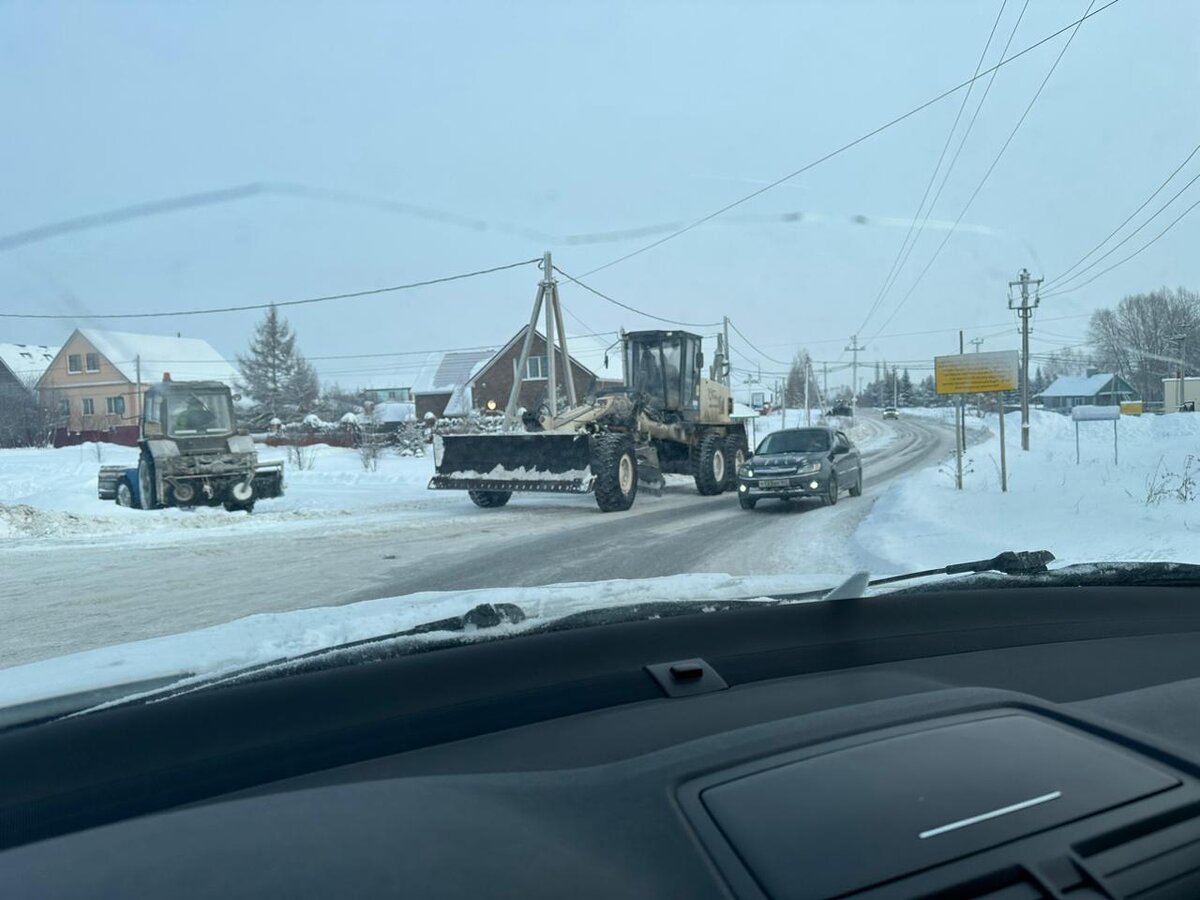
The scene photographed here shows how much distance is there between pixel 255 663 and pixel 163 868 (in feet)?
4.08

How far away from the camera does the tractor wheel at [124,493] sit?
1683cm

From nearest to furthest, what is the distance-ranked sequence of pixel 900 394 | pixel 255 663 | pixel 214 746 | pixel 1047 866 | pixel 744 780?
pixel 1047 866 → pixel 744 780 → pixel 214 746 → pixel 255 663 → pixel 900 394

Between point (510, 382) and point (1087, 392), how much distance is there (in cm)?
1144

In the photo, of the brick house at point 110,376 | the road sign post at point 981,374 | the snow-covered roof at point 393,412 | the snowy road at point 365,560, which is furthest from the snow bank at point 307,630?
the snow-covered roof at point 393,412

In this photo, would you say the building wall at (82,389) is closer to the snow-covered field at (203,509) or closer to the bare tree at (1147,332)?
the snow-covered field at (203,509)

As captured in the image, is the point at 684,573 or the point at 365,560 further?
the point at 365,560

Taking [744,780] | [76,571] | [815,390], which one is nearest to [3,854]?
[744,780]

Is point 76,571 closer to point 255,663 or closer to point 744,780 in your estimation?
point 255,663

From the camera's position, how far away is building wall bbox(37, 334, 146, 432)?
Result: 793 centimetres

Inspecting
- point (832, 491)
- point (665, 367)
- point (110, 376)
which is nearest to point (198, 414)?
point (110, 376)

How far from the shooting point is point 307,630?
10.6 ft

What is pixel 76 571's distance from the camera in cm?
865

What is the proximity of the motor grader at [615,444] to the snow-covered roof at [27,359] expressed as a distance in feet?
23.1

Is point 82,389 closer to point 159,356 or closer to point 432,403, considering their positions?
point 159,356
